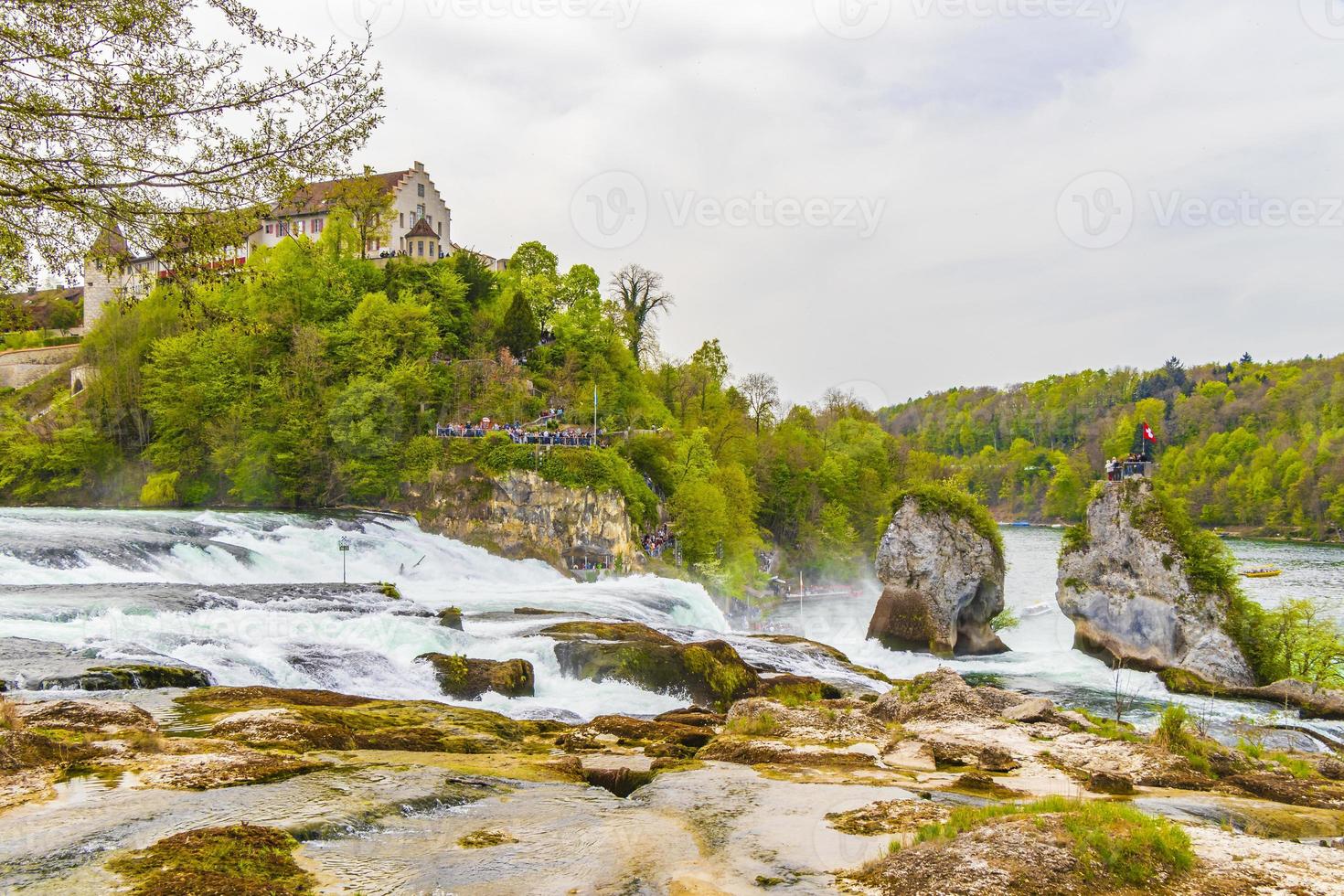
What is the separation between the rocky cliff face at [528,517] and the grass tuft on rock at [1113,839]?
44806 mm

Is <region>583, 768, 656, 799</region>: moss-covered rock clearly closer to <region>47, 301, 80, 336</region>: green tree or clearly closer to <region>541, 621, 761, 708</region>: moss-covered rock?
<region>541, 621, 761, 708</region>: moss-covered rock

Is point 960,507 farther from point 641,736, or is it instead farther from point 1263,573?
point 1263,573

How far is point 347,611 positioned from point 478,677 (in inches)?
299

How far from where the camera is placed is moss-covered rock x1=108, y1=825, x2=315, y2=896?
19.0 ft

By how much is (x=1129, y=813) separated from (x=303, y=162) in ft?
36.2

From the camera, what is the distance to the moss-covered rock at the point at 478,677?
18.0 m

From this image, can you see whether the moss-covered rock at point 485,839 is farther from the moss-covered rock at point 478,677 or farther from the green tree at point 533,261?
the green tree at point 533,261

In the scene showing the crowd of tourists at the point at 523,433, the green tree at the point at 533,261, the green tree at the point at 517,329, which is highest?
the green tree at the point at 533,261

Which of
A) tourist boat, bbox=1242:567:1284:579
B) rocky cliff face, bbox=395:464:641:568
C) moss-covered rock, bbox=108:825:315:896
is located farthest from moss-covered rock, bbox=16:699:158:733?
tourist boat, bbox=1242:567:1284:579

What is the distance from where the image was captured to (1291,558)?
83.8 meters

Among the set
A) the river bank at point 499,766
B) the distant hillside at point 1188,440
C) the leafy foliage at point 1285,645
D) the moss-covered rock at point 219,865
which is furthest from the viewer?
the distant hillside at point 1188,440

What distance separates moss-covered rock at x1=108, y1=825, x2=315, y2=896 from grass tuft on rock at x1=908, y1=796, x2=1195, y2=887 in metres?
4.76

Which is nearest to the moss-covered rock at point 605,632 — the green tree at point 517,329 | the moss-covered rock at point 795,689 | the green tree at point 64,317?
the moss-covered rock at point 795,689

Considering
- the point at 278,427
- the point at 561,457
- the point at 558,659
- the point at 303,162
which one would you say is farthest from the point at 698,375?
the point at 303,162
